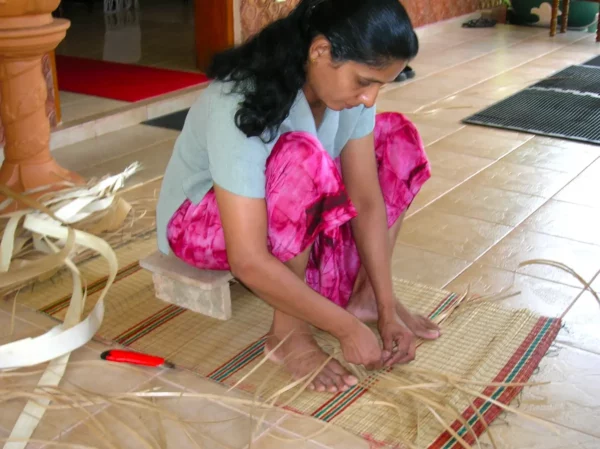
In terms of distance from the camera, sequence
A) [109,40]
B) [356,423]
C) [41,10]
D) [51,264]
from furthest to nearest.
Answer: [109,40] < [41,10] < [51,264] < [356,423]

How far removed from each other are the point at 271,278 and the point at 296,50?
436 mm

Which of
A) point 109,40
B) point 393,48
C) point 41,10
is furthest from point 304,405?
point 109,40

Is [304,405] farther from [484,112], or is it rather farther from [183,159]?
[484,112]

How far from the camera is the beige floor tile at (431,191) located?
2.69 metres

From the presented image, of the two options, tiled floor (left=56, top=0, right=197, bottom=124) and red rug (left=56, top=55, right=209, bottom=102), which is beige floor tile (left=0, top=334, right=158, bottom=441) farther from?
red rug (left=56, top=55, right=209, bottom=102)

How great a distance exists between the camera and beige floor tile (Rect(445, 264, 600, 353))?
187cm

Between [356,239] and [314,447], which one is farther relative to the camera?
[356,239]

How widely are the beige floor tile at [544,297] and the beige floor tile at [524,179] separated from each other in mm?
734

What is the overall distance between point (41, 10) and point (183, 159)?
3.43 feet

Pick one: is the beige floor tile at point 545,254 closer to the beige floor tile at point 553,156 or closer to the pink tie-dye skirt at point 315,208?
the pink tie-dye skirt at point 315,208

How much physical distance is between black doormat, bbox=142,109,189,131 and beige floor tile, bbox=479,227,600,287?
1.78m

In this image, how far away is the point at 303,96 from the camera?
5.30ft

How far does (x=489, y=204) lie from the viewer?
2.72m

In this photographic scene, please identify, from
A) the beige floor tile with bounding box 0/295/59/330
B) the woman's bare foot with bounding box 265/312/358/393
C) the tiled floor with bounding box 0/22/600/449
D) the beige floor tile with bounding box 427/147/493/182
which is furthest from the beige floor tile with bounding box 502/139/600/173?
the beige floor tile with bounding box 0/295/59/330
